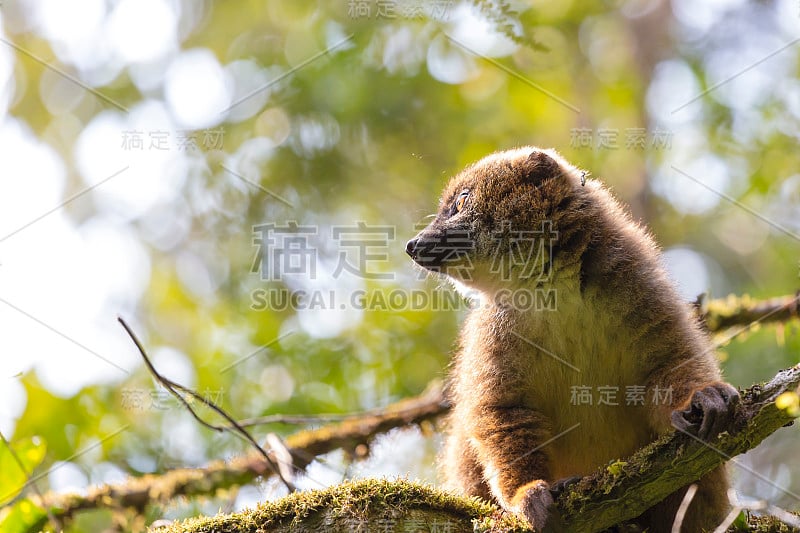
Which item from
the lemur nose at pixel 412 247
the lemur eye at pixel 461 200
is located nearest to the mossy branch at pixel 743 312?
the lemur eye at pixel 461 200

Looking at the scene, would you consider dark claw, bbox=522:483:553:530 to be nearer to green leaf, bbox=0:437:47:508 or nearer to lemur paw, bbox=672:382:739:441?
lemur paw, bbox=672:382:739:441

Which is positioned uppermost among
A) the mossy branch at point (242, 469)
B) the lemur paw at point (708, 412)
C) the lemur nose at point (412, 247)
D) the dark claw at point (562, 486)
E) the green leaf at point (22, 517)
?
the lemur nose at point (412, 247)

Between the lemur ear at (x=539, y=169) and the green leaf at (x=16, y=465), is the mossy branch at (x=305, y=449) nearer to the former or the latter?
the green leaf at (x=16, y=465)

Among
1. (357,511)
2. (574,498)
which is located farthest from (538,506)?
Answer: (357,511)

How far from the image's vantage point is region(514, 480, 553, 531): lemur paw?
3.42 meters

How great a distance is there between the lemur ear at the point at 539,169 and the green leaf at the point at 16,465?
3797 millimetres

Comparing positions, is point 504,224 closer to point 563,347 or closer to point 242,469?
point 563,347

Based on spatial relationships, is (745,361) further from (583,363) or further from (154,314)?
(154,314)

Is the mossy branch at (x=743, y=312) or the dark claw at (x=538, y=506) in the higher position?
the mossy branch at (x=743, y=312)

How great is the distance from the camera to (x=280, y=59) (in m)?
9.87

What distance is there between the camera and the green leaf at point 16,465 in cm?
484

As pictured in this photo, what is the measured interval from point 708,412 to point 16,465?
4298 millimetres

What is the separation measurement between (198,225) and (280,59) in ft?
8.34

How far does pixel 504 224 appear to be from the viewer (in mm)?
5070
